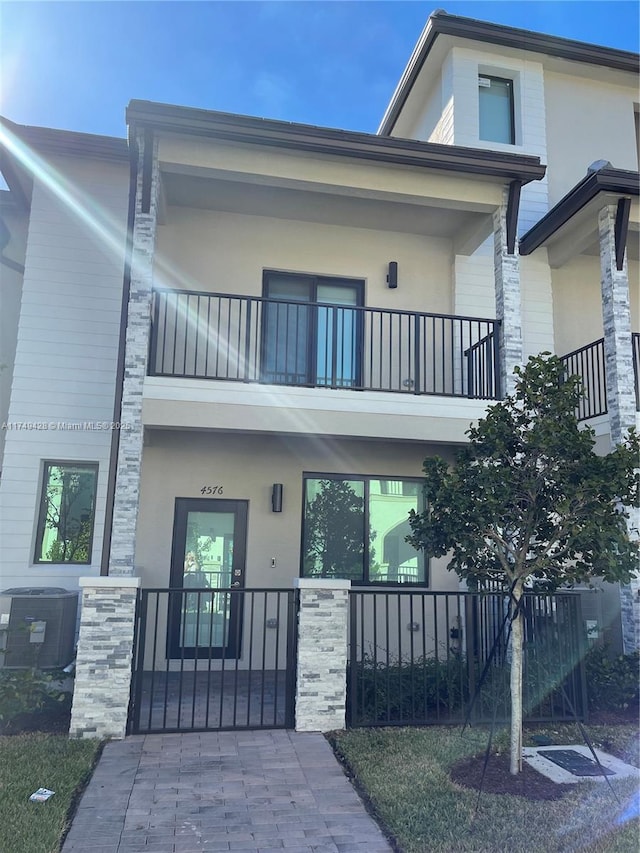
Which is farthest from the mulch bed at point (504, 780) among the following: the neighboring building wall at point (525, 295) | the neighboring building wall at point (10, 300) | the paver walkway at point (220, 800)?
the neighboring building wall at point (10, 300)

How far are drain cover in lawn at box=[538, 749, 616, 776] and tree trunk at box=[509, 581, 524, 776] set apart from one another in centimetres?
49

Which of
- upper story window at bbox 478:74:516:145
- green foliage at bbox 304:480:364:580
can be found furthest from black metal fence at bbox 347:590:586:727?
upper story window at bbox 478:74:516:145

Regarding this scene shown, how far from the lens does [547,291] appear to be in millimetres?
9852

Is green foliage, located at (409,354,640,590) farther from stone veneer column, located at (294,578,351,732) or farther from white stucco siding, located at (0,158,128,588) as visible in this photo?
white stucco siding, located at (0,158,128,588)

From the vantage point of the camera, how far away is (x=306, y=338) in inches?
352

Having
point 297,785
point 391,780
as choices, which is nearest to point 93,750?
point 297,785

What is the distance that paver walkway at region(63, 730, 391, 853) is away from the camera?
12.5 feet

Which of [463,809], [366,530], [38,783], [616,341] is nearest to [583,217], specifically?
[616,341]

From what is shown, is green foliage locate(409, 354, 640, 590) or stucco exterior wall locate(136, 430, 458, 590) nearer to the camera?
green foliage locate(409, 354, 640, 590)

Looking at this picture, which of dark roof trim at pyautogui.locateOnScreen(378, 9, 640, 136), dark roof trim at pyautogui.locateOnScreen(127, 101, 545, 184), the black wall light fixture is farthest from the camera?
dark roof trim at pyautogui.locateOnScreen(378, 9, 640, 136)

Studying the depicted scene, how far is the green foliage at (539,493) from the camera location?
4879 mm

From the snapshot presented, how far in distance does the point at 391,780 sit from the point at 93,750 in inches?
98.8

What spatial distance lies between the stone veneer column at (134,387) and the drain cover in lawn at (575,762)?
14.3 feet

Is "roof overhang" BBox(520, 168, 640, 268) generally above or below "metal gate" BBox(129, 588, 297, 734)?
above
